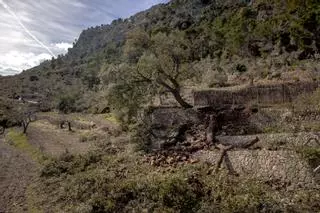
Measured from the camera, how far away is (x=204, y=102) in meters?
28.6

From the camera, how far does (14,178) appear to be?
2280 cm

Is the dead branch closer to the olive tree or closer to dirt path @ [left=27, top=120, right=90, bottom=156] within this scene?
the olive tree

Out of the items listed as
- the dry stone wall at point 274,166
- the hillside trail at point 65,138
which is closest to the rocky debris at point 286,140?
the dry stone wall at point 274,166

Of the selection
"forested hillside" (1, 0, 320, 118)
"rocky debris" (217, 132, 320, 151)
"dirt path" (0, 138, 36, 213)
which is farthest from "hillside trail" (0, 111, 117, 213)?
"rocky debris" (217, 132, 320, 151)

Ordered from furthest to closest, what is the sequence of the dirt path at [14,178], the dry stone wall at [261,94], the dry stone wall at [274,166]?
the dry stone wall at [261,94] < the dirt path at [14,178] < the dry stone wall at [274,166]

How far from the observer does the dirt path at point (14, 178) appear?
58.6ft

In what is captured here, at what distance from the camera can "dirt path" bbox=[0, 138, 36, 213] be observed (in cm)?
1786

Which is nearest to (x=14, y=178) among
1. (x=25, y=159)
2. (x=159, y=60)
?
(x=25, y=159)

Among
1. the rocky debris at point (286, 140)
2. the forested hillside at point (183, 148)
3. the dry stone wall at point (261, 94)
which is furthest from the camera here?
the dry stone wall at point (261, 94)

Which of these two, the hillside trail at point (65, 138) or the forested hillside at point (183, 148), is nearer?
the forested hillside at point (183, 148)

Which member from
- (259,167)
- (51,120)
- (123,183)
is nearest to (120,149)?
(123,183)

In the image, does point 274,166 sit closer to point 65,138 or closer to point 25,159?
point 25,159

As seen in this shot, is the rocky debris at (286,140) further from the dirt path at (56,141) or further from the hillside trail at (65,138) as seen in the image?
the dirt path at (56,141)

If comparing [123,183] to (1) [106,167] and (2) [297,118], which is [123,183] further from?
(2) [297,118]
